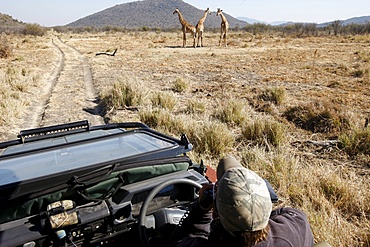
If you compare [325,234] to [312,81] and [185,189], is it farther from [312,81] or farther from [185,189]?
[312,81]

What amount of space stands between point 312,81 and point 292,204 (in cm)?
966

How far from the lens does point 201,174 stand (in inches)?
98.9

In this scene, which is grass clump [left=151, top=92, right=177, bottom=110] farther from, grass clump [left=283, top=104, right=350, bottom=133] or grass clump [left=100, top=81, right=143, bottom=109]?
grass clump [left=283, top=104, right=350, bottom=133]

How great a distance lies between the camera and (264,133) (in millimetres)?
6180

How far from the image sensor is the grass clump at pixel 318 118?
6790 millimetres

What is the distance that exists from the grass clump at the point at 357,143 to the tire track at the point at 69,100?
17.1ft

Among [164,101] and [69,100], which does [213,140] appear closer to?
[164,101]

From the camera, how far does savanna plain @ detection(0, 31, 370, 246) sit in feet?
12.8

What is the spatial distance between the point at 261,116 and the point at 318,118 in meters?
1.28

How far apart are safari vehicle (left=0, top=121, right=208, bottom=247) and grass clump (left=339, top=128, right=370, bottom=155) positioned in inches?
156

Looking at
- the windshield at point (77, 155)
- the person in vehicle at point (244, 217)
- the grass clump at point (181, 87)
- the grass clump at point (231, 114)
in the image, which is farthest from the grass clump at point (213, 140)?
the grass clump at point (181, 87)

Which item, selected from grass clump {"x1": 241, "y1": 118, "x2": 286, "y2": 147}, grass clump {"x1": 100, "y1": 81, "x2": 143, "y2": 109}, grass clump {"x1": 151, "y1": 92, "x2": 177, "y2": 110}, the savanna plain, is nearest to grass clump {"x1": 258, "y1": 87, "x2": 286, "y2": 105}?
the savanna plain

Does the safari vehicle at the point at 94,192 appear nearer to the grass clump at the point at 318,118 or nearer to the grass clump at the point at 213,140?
the grass clump at the point at 213,140

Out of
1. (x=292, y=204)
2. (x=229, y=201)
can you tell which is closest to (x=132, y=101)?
(x=292, y=204)
